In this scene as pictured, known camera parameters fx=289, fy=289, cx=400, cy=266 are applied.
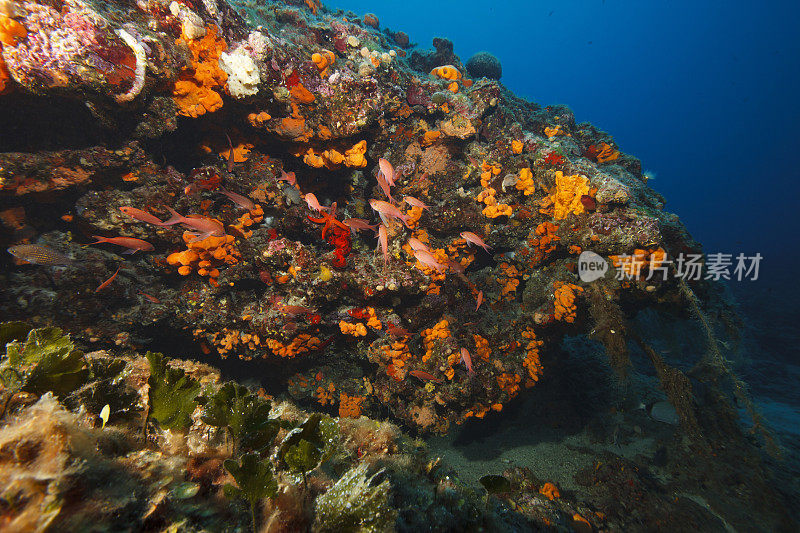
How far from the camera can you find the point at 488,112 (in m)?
7.33

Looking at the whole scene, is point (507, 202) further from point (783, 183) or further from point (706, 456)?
point (783, 183)

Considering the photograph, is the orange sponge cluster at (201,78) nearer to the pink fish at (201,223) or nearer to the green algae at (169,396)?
the pink fish at (201,223)

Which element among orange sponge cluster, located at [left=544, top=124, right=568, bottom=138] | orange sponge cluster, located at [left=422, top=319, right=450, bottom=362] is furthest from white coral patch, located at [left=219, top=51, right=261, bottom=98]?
orange sponge cluster, located at [left=544, top=124, right=568, bottom=138]

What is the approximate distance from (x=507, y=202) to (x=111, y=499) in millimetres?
6258

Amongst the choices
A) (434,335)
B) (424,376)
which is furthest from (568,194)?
(424,376)

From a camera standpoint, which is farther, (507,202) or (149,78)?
(507,202)

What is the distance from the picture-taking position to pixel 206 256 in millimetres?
4977

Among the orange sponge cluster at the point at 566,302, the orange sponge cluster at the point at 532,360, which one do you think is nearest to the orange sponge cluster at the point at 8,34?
the orange sponge cluster at the point at 566,302

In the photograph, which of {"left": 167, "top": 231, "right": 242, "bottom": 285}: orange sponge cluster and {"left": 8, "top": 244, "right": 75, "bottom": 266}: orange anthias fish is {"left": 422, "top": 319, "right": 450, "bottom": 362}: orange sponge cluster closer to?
{"left": 167, "top": 231, "right": 242, "bottom": 285}: orange sponge cluster

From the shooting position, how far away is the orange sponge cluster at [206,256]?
4797mm

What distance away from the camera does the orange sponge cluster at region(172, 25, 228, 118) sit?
4473 millimetres

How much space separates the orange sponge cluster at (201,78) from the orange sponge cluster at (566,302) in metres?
6.68

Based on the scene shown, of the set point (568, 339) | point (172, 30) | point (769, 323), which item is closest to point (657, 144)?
point (769, 323)

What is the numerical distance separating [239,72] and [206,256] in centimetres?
310
